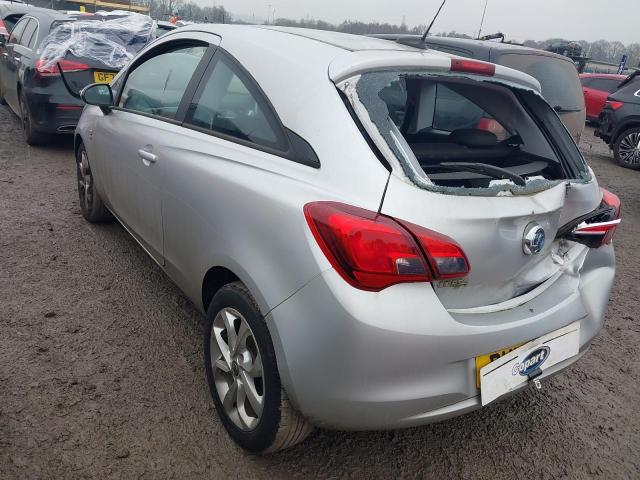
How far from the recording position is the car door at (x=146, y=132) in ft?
8.66

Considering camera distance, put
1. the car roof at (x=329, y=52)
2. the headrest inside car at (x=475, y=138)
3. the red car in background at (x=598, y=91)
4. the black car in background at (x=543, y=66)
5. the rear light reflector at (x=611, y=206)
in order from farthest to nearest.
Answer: the red car in background at (x=598, y=91)
the black car in background at (x=543, y=66)
the headrest inside car at (x=475, y=138)
the rear light reflector at (x=611, y=206)
the car roof at (x=329, y=52)

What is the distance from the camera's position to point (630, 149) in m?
9.48

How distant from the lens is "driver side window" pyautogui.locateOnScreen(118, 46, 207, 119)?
8.89 feet

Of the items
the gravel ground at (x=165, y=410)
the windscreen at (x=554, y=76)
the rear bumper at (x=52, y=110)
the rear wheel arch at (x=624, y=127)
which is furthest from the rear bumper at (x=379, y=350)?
the rear wheel arch at (x=624, y=127)

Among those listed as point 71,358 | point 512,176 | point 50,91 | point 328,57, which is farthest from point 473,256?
point 50,91

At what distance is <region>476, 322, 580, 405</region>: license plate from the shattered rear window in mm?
562

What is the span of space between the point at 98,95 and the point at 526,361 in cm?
298

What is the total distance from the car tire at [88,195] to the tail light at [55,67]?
2.14m

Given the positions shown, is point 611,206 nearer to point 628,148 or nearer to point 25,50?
point 25,50

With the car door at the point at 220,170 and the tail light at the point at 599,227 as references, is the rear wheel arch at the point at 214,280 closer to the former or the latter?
the car door at the point at 220,170

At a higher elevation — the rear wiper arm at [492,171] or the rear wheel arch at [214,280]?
the rear wiper arm at [492,171]

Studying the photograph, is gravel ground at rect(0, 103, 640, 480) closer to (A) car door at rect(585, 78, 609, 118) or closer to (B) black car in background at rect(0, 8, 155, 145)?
(B) black car in background at rect(0, 8, 155, 145)

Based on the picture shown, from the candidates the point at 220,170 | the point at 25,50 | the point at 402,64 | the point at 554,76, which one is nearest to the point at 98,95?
the point at 220,170

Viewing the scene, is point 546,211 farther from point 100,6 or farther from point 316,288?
point 100,6
